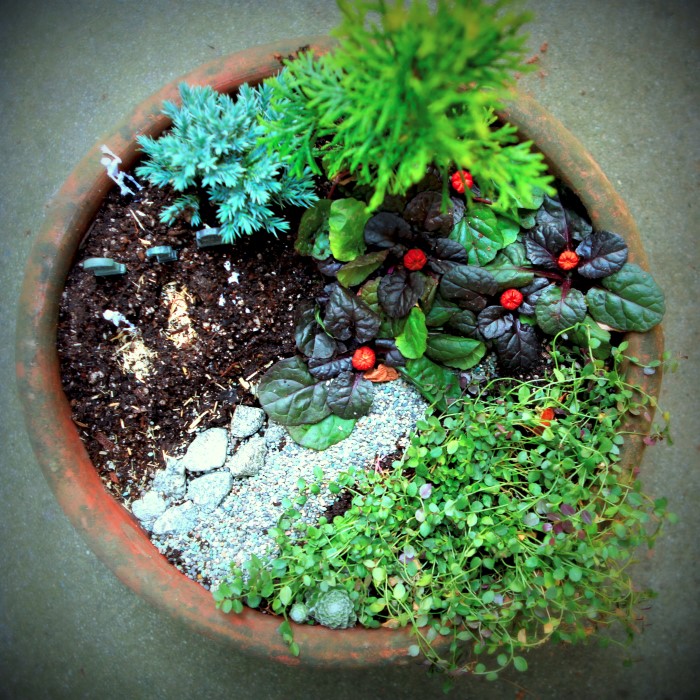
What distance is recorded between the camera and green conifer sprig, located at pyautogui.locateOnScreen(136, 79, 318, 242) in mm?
1169

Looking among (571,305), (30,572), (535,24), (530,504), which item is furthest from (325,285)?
(30,572)

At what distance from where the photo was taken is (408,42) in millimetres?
860

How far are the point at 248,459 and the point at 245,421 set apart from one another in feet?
0.31

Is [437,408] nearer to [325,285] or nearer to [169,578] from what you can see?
[325,285]

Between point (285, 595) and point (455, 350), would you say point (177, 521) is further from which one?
point (455, 350)

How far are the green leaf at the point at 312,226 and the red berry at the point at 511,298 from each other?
447 mm

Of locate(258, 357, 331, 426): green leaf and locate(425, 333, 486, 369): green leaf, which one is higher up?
locate(258, 357, 331, 426): green leaf

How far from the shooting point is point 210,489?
1.43m

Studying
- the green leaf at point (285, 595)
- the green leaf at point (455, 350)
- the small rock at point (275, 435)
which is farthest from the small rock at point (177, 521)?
the green leaf at point (455, 350)

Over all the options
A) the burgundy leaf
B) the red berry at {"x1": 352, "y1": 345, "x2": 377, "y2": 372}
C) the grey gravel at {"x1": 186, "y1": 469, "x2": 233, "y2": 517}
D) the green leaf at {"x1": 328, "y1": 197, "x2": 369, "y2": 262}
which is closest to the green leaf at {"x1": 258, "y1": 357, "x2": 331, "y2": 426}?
the red berry at {"x1": 352, "y1": 345, "x2": 377, "y2": 372}

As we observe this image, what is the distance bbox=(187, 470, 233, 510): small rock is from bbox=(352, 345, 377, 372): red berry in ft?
1.42

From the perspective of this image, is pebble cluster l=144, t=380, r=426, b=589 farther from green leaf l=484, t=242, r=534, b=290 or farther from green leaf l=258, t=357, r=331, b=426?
green leaf l=484, t=242, r=534, b=290

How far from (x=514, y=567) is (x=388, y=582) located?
11.0 inches

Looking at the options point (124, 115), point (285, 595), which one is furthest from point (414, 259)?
point (124, 115)
